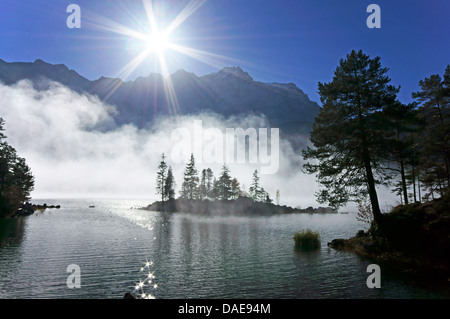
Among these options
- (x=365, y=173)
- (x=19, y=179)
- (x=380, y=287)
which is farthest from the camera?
(x=19, y=179)

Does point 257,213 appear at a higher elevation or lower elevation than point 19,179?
lower

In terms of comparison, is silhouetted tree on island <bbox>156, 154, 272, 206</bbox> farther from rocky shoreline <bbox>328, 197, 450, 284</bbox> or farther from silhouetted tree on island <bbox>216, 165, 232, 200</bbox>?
rocky shoreline <bbox>328, 197, 450, 284</bbox>

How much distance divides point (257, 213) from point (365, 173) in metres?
74.1

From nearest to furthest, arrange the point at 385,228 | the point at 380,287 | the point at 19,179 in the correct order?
the point at 380,287
the point at 385,228
the point at 19,179

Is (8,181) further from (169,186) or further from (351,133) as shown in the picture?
(351,133)

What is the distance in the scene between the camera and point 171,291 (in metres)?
13.1

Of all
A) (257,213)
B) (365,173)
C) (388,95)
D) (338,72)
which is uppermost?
(338,72)

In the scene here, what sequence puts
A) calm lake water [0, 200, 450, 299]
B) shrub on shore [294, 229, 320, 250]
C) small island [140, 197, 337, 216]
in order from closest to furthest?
calm lake water [0, 200, 450, 299] < shrub on shore [294, 229, 320, 250] < small island [140, 197, 337, 216]

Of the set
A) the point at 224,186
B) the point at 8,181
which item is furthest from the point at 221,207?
the point at 8,181

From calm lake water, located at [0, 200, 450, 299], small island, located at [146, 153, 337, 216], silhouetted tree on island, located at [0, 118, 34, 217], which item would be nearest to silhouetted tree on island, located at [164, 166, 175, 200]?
small island, located at [146, 153, 337, 216]

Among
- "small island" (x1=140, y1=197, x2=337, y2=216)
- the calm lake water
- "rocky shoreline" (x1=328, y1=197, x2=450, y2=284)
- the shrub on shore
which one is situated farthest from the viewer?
"small island" (x1=140, y1=197, x2=337, y2=216)
